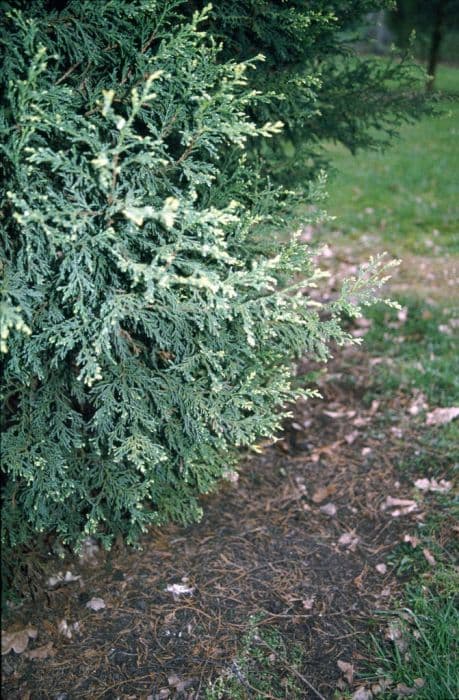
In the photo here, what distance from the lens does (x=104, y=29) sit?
2.50m

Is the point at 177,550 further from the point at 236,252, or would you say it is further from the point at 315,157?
the point at 315,157

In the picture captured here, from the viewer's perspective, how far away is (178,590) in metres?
3.11

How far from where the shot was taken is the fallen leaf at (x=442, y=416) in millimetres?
4172

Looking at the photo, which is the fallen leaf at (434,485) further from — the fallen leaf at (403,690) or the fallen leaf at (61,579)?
the fallen leaf at (61,579)

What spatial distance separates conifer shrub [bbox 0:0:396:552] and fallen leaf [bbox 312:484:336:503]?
79 cm

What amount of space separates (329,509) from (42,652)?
170 centimetres

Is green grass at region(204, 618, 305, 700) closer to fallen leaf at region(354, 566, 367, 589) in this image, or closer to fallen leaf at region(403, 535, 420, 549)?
fallen leaf at region(354, 566, 367, 589)

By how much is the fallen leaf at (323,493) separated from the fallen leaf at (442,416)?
0.88 meters

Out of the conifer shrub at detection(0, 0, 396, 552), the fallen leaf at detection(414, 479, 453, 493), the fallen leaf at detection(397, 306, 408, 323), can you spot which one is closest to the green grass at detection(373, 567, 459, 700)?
the fallen leaf at detection(414, 479, 453, 493)

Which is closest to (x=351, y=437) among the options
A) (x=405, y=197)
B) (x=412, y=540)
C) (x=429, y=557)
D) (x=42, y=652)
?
(x=412, y=540)

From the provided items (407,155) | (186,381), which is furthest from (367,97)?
(407,155)

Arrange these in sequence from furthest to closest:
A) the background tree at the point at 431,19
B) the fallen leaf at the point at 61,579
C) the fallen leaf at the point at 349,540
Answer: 1. the background tree at the point at 431,19
2. the fallen leaf at the point at 349,540
3. the fallen leaf at the point at 61,579

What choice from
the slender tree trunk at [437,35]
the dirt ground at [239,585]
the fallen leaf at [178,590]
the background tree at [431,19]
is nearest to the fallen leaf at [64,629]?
the dirt ground at [239,585]

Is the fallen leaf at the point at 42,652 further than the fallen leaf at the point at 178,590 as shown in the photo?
No
